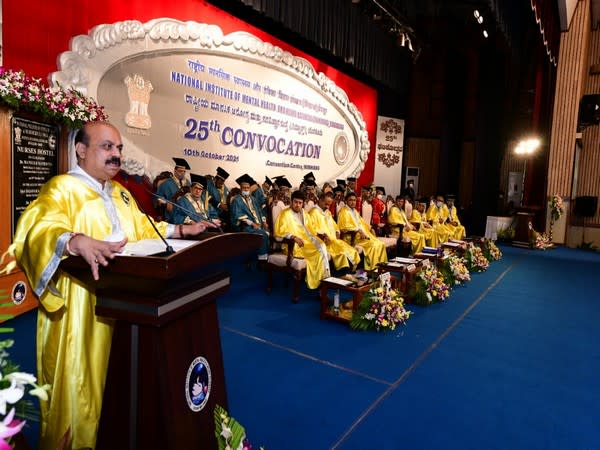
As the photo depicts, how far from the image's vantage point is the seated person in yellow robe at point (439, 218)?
836 cm

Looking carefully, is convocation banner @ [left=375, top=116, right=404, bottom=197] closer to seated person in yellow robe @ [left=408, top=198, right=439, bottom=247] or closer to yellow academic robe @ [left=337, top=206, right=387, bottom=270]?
seated person in yellow robe @ [left=408, top=198, right=439, bottom=247]

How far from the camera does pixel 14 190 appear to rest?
3543 millimetres

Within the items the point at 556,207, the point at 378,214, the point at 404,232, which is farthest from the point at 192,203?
the point at 556,207

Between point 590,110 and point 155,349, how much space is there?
1227cm

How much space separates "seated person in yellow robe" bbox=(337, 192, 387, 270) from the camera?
5.94 meters

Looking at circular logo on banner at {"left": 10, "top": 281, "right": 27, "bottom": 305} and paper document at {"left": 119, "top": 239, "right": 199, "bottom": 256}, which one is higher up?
paper document at {"left": 119, "top": 239, "right": 199, "bottom": 256}

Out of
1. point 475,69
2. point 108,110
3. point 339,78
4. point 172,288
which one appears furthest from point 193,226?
point 475,69

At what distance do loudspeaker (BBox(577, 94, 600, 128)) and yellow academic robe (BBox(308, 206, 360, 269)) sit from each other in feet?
27.5

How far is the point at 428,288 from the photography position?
460 cm

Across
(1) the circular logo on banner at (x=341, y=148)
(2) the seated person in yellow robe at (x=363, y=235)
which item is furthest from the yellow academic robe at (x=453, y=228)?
(2) the seated person in yellow robe at (x=363, y=235)

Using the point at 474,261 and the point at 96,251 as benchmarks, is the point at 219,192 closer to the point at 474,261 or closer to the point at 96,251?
the point at 474,261

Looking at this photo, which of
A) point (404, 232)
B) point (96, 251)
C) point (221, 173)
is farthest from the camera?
point (404, 232)

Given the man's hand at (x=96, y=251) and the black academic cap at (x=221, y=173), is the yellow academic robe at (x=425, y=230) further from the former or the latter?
the man's hand at (x=96, y=251)

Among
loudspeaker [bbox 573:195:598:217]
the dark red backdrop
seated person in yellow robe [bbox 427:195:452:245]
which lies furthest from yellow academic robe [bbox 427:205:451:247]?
the dark red backdrop
